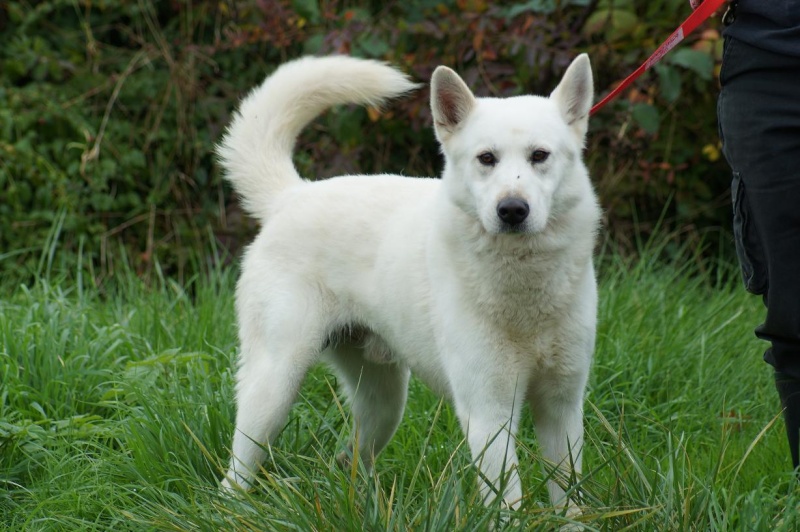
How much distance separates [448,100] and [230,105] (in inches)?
152

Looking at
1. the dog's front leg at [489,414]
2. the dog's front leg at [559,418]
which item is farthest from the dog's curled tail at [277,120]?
the dog's front leg at [559,418]

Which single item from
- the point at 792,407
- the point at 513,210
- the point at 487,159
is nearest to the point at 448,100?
the point at 487,159

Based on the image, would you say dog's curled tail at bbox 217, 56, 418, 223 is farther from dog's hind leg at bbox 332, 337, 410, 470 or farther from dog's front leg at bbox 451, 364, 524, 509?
dog's front leg at bbox 451, 364, 524, 509

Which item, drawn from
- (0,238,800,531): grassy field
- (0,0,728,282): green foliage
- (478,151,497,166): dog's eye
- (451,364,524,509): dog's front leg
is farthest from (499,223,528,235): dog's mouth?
(0,0,728,282): green foliage

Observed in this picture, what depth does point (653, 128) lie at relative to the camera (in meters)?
5.58

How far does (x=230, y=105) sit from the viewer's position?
6.68m

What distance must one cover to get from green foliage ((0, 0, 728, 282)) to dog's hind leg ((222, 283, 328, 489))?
260cm

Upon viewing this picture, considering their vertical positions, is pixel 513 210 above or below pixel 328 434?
above

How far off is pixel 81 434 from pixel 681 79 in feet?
12.6

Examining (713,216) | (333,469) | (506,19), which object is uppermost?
(506,19)

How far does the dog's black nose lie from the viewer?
2727mm

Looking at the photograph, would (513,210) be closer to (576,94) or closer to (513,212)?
(513,212)

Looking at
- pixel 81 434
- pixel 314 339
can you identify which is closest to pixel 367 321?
pixel 314 339

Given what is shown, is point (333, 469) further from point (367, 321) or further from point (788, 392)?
point (788, 392)
